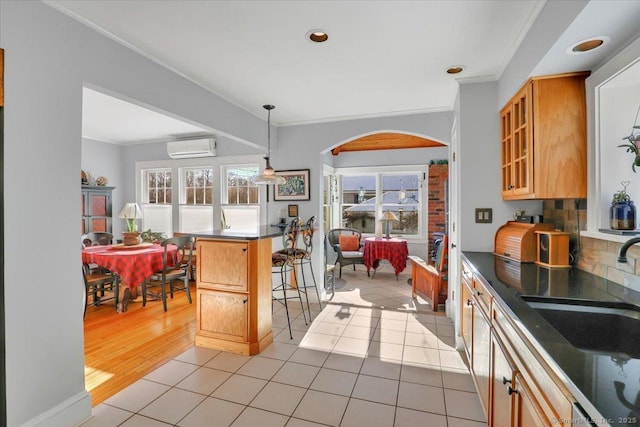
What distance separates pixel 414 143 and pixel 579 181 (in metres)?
4.25

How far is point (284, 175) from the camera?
443 centimetres

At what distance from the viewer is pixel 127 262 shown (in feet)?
12.3

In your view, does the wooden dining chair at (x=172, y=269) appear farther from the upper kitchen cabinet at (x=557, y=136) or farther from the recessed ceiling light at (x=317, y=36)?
the upper kitchen cabinet at (x=557, y=136)

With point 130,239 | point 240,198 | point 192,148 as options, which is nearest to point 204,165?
point 192,148

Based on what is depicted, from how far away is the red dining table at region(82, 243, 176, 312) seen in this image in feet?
12.3

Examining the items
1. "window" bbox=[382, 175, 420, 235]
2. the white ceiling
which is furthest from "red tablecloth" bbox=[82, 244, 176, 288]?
"window" bbox=[382, 175, 420, 235]

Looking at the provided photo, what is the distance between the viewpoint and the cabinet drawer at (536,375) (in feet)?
2.78

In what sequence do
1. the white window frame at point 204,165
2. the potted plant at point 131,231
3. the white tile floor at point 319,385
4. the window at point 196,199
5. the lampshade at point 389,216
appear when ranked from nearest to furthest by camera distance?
the white tile floor at point 319,385 < the potted plant at point 131,231 < the white window frame at point 204,165 < the window at point 196,199 < the lampshade at point 389,216

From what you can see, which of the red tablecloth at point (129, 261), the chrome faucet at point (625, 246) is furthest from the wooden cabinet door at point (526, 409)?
the red tablecloth at point (129, 261)

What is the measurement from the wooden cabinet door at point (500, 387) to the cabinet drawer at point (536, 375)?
0.24ft

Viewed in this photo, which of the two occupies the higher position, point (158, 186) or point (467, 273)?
point (158, 186)

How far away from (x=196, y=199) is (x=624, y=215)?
228 inches

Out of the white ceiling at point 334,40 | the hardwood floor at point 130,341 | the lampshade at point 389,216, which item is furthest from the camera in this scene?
the lampshade at point 389,216

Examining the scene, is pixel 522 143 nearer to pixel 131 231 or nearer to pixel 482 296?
pixel 482 296
